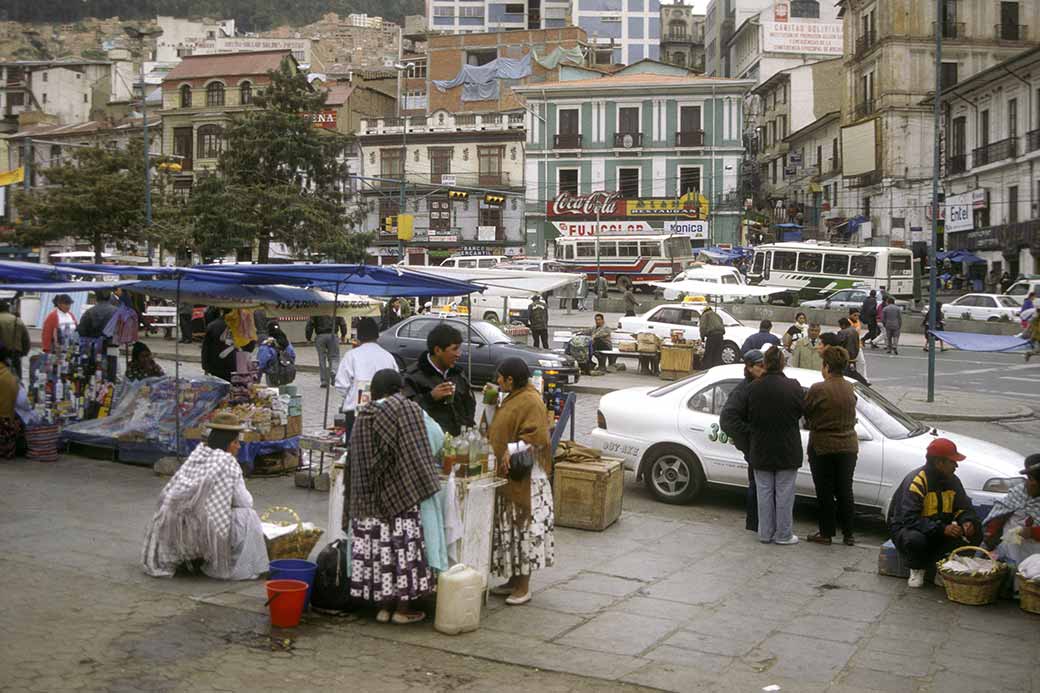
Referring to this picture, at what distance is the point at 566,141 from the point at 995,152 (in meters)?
23.8

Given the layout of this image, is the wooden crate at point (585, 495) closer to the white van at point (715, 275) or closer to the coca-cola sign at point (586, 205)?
the white van at point (715, 275)

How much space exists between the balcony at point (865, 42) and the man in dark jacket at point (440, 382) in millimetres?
56717

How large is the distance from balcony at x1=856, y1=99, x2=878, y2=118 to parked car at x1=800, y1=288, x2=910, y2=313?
61.1 ft

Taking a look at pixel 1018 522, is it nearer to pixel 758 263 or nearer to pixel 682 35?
pixel 758 263

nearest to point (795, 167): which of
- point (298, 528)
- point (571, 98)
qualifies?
point (571, 98)

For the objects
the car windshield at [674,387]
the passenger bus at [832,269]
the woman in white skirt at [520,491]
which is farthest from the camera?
the passenger bus at [832,269]

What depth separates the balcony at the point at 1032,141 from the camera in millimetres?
46044

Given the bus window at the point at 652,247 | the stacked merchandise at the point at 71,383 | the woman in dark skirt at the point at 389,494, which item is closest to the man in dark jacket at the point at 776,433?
the woman in dark skirt at the point at 389,494

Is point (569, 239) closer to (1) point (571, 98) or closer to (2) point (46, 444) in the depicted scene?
(1) point (571, 98)

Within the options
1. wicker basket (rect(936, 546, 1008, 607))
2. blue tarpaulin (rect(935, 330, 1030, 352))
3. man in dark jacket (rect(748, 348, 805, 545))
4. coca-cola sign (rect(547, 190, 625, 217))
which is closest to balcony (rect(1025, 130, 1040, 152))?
coca-cola sign (rect(547, 190, 625, 217))

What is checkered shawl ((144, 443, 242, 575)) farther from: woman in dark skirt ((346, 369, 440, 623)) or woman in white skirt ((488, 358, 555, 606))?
woman in white skirt ((488, 358, 555, 606))

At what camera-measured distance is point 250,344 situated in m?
14.0

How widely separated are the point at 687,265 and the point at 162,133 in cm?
3730

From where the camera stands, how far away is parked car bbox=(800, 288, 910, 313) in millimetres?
42250
